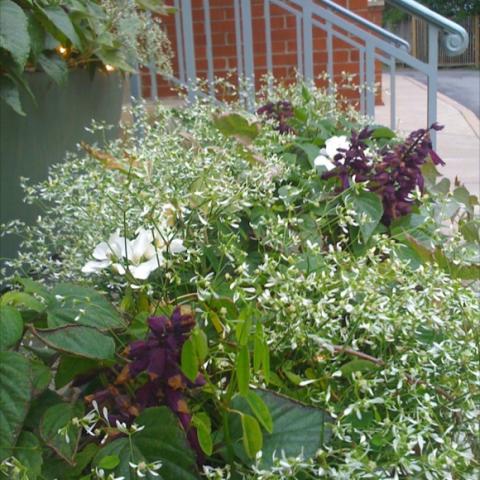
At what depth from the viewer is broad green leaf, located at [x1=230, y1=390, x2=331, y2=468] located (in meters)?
0.98

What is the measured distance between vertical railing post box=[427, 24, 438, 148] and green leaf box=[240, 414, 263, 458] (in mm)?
2870

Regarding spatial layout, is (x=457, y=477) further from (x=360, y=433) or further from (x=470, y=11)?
(x=470, y=11)

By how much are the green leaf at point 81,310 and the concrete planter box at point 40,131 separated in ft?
7.13

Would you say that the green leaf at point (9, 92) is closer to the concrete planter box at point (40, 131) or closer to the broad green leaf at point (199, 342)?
the concrete planter box at point (40, 131)

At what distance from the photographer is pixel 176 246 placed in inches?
46.9

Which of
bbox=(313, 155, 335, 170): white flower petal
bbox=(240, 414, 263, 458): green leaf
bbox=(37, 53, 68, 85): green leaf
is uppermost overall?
bbox=(37, 53, 68, 85): green leaf

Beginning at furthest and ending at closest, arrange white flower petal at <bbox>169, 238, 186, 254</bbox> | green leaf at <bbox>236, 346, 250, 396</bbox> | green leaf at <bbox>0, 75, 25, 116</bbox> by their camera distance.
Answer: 1. green leaf at <bbox>0, 75, 25, 116</bbox>
2. white flower petal at <bbox>169, 238, 186, 254</bbox>
3. green leaf at <bbox>236, 346, 250, 396</bbox>

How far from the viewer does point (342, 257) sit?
4.02 feet

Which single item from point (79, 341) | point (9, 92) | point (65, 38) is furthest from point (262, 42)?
point (79, 341)

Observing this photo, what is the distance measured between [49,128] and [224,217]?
2.32m

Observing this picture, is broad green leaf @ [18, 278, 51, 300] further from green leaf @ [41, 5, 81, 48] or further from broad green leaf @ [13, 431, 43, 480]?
green leaf @ [41, 5, 81, 48]

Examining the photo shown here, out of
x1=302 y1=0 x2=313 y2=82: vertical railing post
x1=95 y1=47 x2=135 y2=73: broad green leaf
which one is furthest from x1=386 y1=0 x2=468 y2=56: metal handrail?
x1=95 y1=47 x2=135 y2=73: broad green leaf

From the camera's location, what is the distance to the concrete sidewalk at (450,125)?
604 centimetres

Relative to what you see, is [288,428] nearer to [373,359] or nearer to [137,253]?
[373,359]
